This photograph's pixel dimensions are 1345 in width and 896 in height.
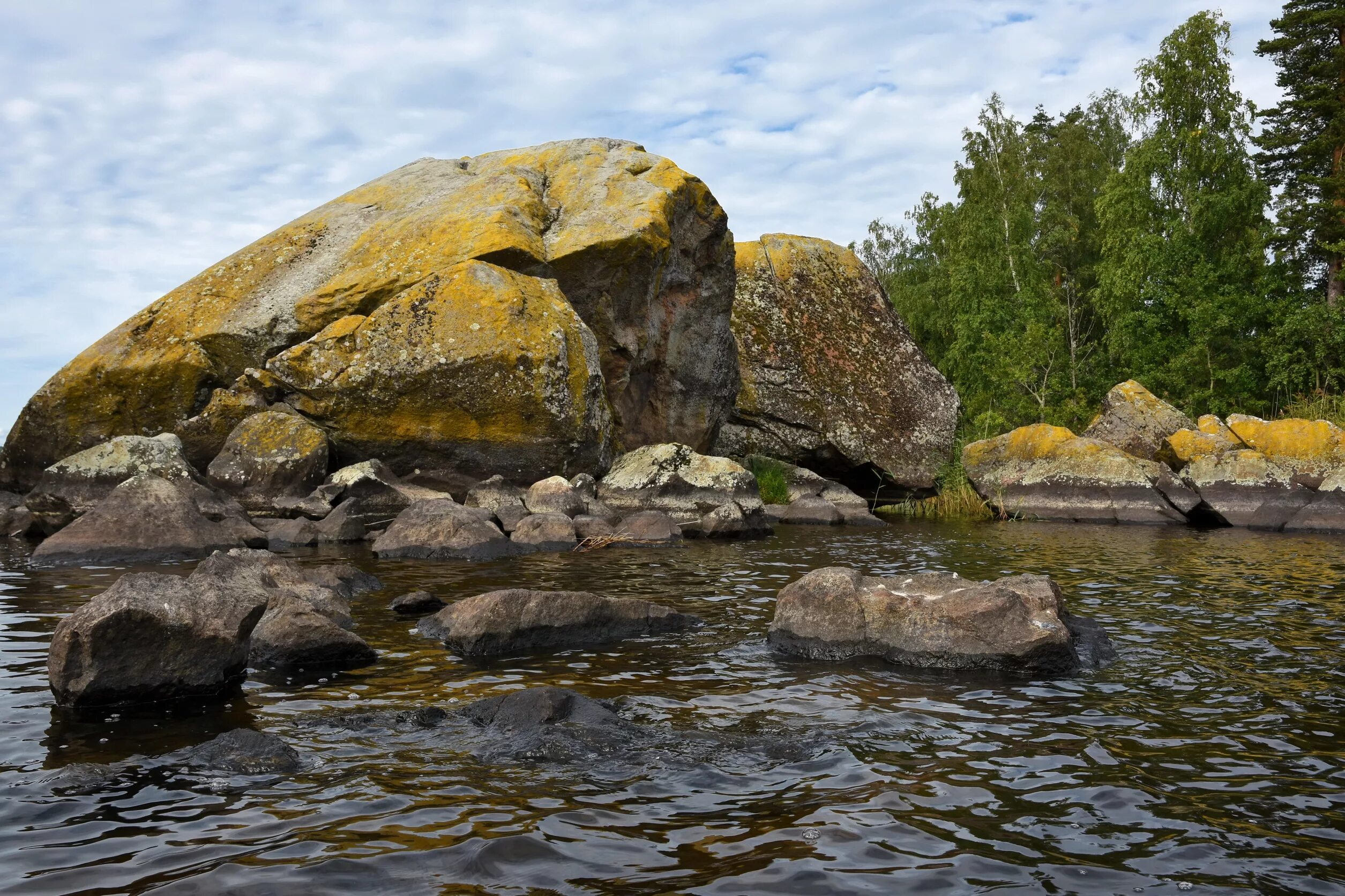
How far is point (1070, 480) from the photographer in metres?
27.5

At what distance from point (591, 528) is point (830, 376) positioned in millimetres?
16606

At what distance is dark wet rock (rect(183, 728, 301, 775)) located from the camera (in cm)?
571

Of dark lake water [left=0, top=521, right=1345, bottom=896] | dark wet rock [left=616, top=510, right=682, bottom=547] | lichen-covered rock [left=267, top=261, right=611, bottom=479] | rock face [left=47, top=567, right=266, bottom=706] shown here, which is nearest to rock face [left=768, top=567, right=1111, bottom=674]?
dark lake water [left=0, top=521, right=1345, bottom=896]

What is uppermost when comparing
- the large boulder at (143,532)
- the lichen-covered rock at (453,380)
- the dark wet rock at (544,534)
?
the lichen-covered rock at (453,380)

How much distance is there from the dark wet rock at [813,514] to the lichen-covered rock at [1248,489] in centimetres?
943

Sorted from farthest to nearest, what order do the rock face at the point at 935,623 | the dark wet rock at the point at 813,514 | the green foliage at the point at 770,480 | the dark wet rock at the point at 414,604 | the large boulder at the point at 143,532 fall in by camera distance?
the green foliage at the point at 770,480
the dark wet rock at the point at 813,514
the large boulder at the point at 143,532
the dark wet rock at the point at 414,604
the rock face at the point at 935,623

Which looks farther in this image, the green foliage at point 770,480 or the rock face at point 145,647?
the green foliage at point 770,480

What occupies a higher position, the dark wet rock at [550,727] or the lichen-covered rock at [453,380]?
the lichen-covered rock at [453,380]

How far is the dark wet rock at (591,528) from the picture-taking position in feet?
60.4

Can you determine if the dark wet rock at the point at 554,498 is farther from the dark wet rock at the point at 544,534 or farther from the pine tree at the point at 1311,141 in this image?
the pine tree at the point at 1311,141

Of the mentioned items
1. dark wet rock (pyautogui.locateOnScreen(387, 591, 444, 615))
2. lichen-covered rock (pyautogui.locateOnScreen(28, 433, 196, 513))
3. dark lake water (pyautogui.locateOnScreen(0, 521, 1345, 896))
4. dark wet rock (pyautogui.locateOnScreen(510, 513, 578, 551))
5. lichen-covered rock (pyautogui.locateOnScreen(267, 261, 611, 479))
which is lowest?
dark lake water (pyautogui.locateOnScreen(0, 521, 1345, 896))

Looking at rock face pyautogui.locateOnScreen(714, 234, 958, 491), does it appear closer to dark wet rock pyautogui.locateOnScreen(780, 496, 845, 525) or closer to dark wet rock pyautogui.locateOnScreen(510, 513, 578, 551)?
dark wet rock pyautogui.locateOnScreen(780, 496, 845, 525)

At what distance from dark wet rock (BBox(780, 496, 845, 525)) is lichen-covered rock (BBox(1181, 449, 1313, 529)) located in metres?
9.43

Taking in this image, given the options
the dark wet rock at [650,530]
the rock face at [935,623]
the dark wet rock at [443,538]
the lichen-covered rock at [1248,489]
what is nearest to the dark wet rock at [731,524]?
the dark wet rock at [650,530]
